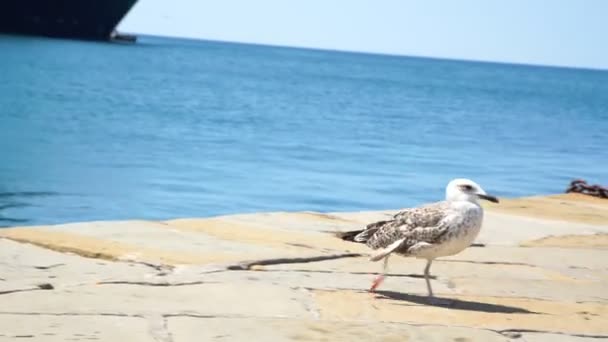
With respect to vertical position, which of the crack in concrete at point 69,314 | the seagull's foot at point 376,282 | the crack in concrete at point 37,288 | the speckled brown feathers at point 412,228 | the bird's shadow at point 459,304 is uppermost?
the speckled brown feathers at point 412,228

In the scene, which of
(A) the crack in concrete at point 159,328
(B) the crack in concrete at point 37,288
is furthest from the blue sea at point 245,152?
(A) the crack in concrete at point 159,328

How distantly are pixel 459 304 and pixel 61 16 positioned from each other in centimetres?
10998

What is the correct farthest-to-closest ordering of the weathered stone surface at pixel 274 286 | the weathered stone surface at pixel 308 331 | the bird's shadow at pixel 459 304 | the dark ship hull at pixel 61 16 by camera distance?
the dark ship hull at pixel 61 16 → the bird's shadow at pixel 459 304 → the weathered stone surface at pixel 274 286 → the weathered stone surface at pixel 308 331

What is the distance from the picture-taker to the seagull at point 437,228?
593cm

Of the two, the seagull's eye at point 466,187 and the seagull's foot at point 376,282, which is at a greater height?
the seagull's eye at point 466,187

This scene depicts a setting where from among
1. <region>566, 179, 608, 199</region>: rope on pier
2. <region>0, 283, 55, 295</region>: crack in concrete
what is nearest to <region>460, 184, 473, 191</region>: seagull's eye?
<region>0, 283, 55, 295</region>: crack in concrete

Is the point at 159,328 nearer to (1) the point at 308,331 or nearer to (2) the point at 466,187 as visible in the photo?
(1) the point at 308,331

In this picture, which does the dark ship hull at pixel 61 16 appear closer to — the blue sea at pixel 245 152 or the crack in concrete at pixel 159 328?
the blue sea at pixel 245 152

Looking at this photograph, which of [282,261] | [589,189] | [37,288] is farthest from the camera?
[589,189]

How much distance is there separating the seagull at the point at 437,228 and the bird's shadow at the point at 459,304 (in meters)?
0.05

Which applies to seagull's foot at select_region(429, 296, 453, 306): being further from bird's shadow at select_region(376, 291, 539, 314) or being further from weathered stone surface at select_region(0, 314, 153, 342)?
weathered stone surface at select_region(0, 314, 153, 342)

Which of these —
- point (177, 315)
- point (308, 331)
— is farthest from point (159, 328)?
point (308, 331)

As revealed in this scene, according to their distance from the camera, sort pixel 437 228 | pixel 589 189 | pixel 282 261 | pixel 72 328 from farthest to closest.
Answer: pixel 589 189
pixel 282 261
pixel 437 228
pixel 72 328

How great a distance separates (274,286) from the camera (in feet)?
20.1
